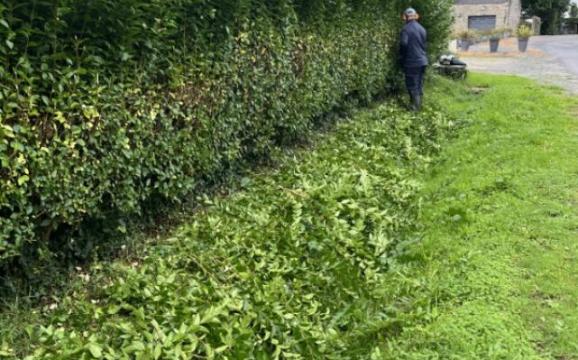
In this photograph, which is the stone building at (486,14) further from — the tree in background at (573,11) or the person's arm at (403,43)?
the person's arm at (403,43)

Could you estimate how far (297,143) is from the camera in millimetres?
7957

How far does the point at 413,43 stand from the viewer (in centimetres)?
1168

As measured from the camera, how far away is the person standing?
11625mm

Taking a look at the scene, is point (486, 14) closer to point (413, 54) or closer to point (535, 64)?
point (535, 64)

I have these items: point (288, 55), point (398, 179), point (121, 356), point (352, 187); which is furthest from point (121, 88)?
point (398, 179)

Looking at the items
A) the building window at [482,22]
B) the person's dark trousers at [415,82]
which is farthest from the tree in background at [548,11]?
the person's dark trousers at [415,82]

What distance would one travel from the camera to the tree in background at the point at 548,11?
54.5m

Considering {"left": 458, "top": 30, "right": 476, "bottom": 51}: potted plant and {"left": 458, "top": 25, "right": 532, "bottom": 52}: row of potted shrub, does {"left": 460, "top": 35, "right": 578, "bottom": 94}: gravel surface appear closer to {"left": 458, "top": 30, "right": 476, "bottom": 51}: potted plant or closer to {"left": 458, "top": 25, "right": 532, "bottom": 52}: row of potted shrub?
{"left": 458, "top": 25, "right": 532, "bottom": 52}: row of potted shrub

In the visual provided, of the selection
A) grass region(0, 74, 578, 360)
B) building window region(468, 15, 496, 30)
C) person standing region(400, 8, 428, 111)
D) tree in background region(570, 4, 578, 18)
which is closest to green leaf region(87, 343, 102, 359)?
grass region(0, 74, 578, 360)

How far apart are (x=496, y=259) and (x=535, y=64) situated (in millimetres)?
20292

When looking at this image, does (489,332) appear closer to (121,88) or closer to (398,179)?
(121,88)

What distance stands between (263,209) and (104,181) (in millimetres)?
1810

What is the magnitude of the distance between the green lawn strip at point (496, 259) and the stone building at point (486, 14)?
42697 millimetres

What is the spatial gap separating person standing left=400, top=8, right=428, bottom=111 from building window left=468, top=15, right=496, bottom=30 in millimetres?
39477
